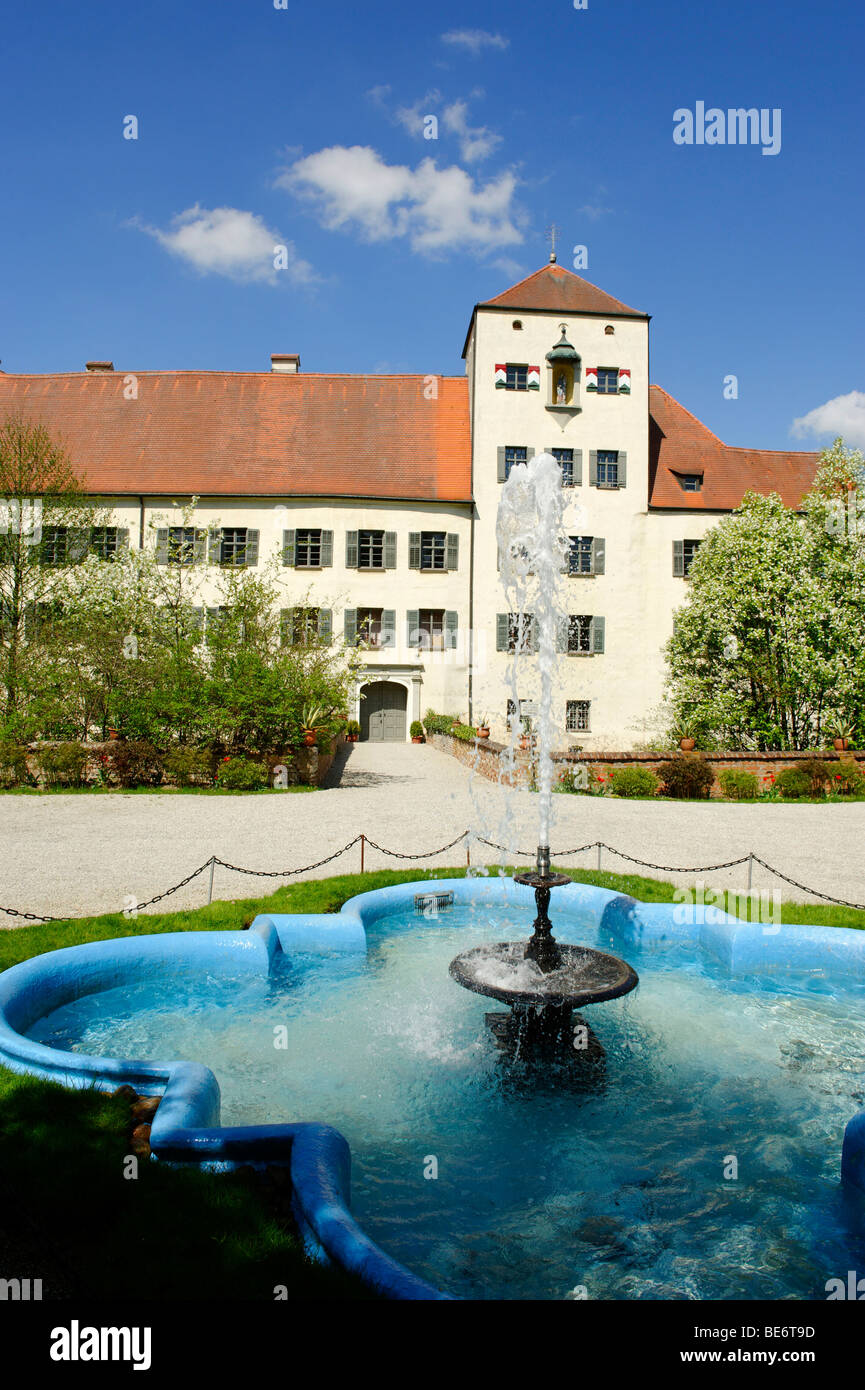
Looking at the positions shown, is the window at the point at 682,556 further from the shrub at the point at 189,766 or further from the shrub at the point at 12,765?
the shrub at the point at 12,765

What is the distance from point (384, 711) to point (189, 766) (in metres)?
12.1

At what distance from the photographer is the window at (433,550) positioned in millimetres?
28531

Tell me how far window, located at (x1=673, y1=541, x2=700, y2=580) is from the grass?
2683 cm

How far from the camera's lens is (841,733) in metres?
21.3

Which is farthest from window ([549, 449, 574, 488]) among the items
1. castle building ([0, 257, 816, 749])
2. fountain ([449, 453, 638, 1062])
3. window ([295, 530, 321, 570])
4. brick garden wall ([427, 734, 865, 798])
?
fountain ([449, 453, 638, 1062])

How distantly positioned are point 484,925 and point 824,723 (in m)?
16.2

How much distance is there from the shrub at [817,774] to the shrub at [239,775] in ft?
41.8

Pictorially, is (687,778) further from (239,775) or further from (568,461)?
(568,461)

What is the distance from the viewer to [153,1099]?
480 centimetres

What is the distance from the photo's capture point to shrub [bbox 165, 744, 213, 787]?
1830cm

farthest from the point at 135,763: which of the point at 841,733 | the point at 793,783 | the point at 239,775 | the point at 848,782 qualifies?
the point at 841,733

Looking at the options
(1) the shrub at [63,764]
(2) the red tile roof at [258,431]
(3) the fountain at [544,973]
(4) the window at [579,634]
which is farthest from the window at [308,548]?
(3) the fountain at [544,973]

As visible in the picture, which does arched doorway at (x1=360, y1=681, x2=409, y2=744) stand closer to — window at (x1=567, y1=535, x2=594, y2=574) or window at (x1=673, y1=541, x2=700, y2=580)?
window at (x1=567, y1=535, x2=594, y2=574)
